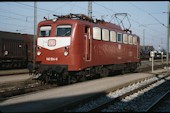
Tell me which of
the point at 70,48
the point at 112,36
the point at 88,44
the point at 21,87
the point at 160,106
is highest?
the point at 112,36

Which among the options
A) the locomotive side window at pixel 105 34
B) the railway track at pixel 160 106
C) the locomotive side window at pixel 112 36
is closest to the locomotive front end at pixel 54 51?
the locomotive side window at pixel 105 34

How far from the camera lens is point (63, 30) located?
1506 centimetres

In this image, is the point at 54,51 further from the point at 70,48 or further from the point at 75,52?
the point at 75,52

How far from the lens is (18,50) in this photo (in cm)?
2838

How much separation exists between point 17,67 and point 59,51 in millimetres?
14809

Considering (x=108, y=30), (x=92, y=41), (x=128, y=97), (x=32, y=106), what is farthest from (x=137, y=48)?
(x=32, y=106)

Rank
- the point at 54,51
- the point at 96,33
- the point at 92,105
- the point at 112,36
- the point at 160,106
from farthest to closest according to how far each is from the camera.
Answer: the point at 112,36 → the point at 96,33 → the point at 54,51 → the point at 160,106 → the point at 92,105

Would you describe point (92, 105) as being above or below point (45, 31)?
below

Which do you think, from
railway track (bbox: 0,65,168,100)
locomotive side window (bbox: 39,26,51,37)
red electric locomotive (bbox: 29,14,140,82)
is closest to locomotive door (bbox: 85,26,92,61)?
red electric locomotive (bbox: 29,14,140,82)

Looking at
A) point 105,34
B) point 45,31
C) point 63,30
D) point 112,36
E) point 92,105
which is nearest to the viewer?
point 92,105

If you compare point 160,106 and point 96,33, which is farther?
point 96,33

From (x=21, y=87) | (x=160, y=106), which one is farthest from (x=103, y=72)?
(x=160, y=106)

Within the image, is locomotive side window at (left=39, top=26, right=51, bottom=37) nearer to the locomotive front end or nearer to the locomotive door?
the locomotive front end

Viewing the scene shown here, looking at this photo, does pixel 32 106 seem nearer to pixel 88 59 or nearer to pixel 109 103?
pixel 109 103
